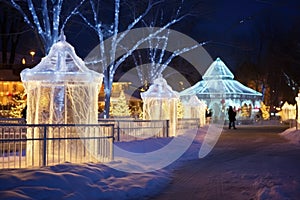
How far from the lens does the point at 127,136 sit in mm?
18594

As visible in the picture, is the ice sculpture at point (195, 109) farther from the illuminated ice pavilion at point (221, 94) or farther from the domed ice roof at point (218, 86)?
the domed ice roof at point (218, 86)

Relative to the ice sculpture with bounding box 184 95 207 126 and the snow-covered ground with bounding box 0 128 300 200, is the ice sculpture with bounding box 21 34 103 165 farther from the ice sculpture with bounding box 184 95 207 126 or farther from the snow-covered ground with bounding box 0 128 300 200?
the ice sculpture with bounding box 184 95 207 126

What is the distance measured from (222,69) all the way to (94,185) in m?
47.3

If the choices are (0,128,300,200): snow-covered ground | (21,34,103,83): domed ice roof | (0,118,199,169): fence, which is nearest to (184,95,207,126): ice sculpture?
(21,34,103,83): domed ice roof

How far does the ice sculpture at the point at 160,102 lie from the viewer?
75.9 feet

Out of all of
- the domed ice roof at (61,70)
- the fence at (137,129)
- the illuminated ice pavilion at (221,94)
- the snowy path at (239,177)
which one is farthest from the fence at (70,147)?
the illuminated ice pavilion at (221,94)

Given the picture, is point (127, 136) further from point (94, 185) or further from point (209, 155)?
point (94, 185)

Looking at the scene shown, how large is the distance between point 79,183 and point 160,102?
1453 centimetres

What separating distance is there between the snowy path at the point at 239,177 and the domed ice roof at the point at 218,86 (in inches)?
1404

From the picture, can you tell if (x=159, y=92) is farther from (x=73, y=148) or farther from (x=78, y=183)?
(x=78, y=183)

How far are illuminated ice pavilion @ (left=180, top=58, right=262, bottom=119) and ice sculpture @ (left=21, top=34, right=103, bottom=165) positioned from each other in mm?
38014

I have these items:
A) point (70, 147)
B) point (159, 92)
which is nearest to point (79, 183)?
point (70, 147)

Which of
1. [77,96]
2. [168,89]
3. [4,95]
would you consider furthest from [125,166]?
[4,95]

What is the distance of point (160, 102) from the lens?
2359 centimetres
